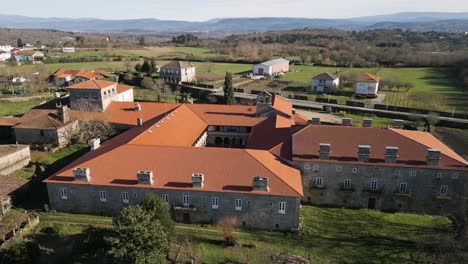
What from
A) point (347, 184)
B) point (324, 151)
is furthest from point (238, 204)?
point (347, 184)

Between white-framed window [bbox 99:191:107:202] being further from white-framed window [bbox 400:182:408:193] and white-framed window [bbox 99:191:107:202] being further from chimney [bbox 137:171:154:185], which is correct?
white-framed window [bbox 400:182:408:193]

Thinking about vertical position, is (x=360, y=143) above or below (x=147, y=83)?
above

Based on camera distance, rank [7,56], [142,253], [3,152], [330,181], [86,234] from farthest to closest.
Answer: [7,56], [3,152], [330,181], [86,234], [142,253]

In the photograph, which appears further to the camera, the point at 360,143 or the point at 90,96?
the point at 90,96

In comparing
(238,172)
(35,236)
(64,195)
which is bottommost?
(35,236)

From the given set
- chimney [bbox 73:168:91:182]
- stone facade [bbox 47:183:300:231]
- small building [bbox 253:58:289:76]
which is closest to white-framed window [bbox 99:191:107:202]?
stone facade [bbox 47:183:300:231]

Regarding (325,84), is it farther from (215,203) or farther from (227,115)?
(215,203)

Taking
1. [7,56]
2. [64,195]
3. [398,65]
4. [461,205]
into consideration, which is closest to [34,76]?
[7,56]

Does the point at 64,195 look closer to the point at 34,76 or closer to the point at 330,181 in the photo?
the point at 330,181

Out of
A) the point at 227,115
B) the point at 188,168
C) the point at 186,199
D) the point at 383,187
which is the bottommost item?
the point at 383,187
